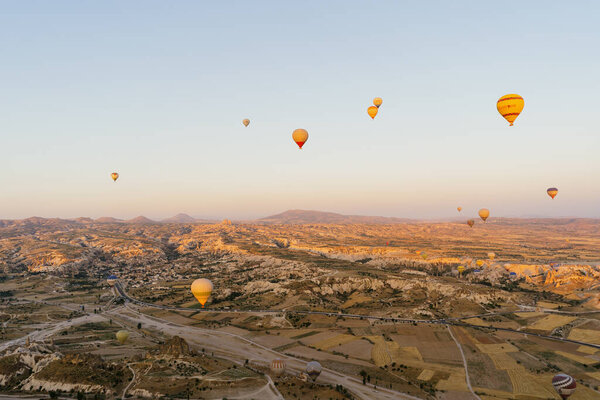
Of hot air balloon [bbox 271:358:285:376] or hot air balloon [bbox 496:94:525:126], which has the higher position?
hot air balloon [bbox 496:94:525:126]

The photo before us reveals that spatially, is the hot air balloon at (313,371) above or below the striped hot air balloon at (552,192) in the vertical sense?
below

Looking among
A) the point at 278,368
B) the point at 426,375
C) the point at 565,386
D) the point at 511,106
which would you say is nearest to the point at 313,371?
the point at 278,368

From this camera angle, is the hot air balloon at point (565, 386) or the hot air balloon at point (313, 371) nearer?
the hot air balloon at point (565, 386)

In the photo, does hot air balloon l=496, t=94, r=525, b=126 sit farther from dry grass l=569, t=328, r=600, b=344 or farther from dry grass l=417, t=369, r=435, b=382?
dry grass l=569, t=328, r=600, b=344

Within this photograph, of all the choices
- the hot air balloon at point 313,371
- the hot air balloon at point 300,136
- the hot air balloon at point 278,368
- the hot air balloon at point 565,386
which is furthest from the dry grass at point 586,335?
the hot air balloon at point 300,136

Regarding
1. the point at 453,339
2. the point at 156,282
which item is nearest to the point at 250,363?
the point at 453,339

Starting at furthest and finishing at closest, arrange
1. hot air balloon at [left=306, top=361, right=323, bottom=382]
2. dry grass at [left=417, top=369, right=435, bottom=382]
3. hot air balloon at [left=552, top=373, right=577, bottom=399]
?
dry grass at [left=417, top=369, right=435, bottom=382]
hot air balloon at [left=306, top=361, right=323, bottom=382]
hot air balloon at [left=552, top=373, right=577, bottom=399]

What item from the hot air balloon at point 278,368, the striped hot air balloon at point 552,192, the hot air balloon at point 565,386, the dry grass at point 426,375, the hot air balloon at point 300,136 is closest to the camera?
the hot air balloon at point 565,386

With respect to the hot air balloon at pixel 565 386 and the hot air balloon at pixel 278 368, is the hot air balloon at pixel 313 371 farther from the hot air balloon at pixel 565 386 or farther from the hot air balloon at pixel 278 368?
the hot air balloon at pixel 565 386

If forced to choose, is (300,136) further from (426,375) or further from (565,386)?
(565,386)

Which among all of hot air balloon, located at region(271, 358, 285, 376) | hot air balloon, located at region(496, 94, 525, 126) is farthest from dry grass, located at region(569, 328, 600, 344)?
hot air balloon, located at region(271, 358, 285, 376)
